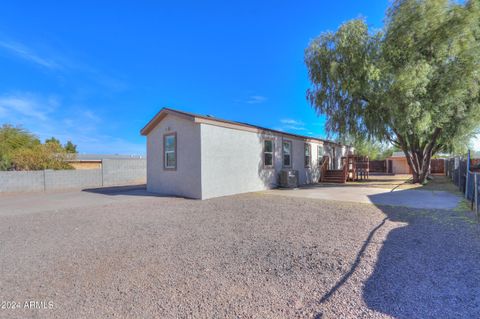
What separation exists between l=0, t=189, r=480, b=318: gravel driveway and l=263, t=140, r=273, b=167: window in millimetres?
6144

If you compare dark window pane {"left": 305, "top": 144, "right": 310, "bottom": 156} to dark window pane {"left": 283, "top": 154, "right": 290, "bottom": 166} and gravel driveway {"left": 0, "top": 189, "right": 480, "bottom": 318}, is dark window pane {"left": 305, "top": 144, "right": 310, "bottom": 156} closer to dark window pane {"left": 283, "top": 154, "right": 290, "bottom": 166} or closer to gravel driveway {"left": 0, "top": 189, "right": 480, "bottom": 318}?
dark window pane {"left": 283, "top": 154, "right": 290, "bottom": 166}

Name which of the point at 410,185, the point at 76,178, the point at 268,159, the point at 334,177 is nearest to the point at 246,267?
the point at 268,159

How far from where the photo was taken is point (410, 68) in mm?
10414

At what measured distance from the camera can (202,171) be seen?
8695 mm

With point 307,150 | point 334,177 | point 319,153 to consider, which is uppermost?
point 307,150

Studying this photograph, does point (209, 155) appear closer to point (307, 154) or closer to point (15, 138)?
point (307, 154)

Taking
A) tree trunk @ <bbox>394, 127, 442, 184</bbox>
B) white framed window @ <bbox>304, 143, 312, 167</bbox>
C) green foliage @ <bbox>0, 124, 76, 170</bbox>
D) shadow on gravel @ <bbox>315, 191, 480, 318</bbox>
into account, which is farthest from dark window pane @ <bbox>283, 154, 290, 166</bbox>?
green foliage @ <bbox>0, 124, 76, 170</bbox>

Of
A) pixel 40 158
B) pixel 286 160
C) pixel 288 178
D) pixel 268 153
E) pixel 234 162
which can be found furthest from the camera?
pixel 40 158

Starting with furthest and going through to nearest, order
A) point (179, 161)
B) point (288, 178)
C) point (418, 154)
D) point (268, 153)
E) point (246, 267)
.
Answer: point (418, 154) → point (288, 178) → point (268, 153) → point (179, 161) → point (246, 267)

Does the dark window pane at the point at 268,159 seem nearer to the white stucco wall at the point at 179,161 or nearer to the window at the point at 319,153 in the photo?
the white stucco wall at the point at 179,161

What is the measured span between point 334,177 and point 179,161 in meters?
10.8

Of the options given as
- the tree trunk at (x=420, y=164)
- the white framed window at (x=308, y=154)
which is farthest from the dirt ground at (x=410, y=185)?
the white framed window at (x=308, y=154)

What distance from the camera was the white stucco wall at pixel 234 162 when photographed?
890 centimetres

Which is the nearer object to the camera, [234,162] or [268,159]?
[234,162]
